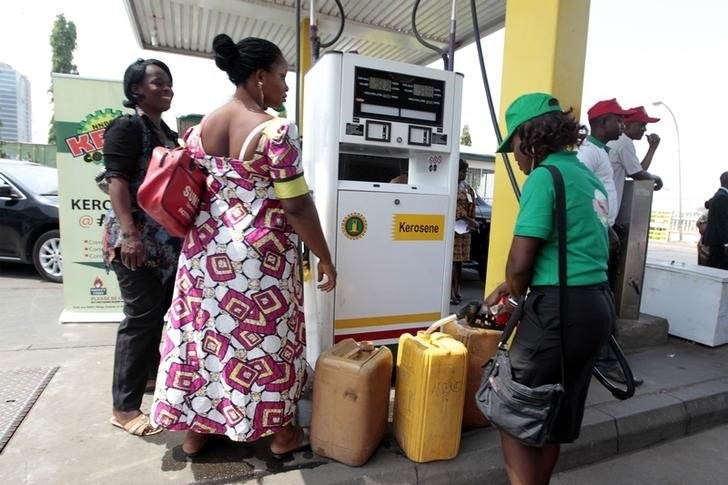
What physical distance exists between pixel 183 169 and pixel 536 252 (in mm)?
1431

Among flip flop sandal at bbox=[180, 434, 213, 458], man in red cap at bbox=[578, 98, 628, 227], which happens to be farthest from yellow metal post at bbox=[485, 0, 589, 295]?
flip flop sandal at bbox=[180, 434, 213, 458]

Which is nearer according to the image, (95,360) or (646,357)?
(95,360)

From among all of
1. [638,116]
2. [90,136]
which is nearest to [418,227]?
[638,116]

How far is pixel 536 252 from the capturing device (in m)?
1.62

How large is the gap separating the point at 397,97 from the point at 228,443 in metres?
2.16

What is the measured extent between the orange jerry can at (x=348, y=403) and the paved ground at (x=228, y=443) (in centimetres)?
10

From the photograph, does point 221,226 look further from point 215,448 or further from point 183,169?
point 215,448

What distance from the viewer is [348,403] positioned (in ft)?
7.06

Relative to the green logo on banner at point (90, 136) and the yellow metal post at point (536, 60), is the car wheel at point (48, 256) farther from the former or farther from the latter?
the yellow metal post at point (536, 60)

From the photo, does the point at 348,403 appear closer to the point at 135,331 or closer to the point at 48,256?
the point at 135,331

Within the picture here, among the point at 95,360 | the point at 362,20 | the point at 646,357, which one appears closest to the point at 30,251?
the point at 95,360

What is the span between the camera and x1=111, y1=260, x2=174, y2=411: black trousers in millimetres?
2404

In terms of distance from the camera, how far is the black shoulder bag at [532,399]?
1.58 metres

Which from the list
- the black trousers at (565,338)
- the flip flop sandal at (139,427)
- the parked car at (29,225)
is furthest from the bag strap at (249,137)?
the parked car at (29,225)
